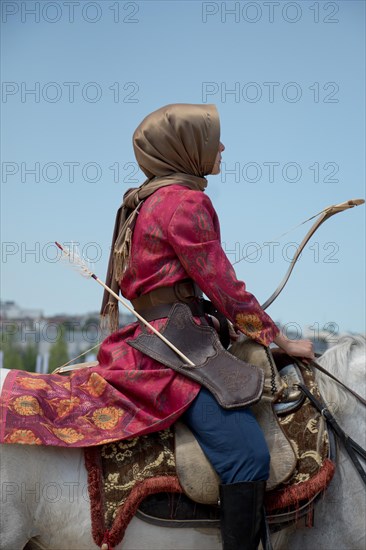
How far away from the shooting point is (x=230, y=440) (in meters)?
3.82

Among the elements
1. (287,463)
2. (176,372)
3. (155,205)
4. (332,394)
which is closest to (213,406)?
(176,372)

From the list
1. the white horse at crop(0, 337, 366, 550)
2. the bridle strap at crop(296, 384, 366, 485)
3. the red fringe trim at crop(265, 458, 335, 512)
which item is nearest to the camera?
the white horse at crop(0, 337, 366, 550)

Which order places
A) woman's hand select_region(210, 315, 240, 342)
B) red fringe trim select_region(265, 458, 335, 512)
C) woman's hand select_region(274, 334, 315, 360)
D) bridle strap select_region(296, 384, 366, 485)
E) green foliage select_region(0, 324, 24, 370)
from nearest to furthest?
red fringe trim select_region(265, 458, 335, 512), bridle strap select_region(296, 384, 366, 485), woman's hand select_region(274, 334, 315, 360), woman's hand select_region(210, 315, 240, 342), green foliage select_region(0, 324, 24, 370)

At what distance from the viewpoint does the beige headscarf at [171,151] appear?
13.7 ft

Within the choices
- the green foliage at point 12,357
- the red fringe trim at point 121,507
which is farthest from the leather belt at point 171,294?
the green foliage at point 12,357

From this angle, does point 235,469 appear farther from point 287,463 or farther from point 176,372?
point 176,372

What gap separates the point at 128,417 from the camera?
12.9 feet

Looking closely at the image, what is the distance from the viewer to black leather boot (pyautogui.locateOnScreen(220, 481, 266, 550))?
3.81 metres

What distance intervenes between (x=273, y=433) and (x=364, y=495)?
655mm

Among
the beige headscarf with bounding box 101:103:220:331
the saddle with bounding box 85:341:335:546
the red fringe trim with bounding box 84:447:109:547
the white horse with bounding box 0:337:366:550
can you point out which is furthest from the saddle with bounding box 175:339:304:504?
the beige headscarf with bounding box 101:103:220:331

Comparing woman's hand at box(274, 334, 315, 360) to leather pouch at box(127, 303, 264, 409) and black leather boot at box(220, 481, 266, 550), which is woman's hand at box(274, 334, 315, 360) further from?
black leather boot at box(220, 481, 266, 550)

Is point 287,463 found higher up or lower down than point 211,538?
higher up

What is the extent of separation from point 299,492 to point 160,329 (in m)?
1.19

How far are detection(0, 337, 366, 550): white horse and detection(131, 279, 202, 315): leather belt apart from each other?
91 centimetres
